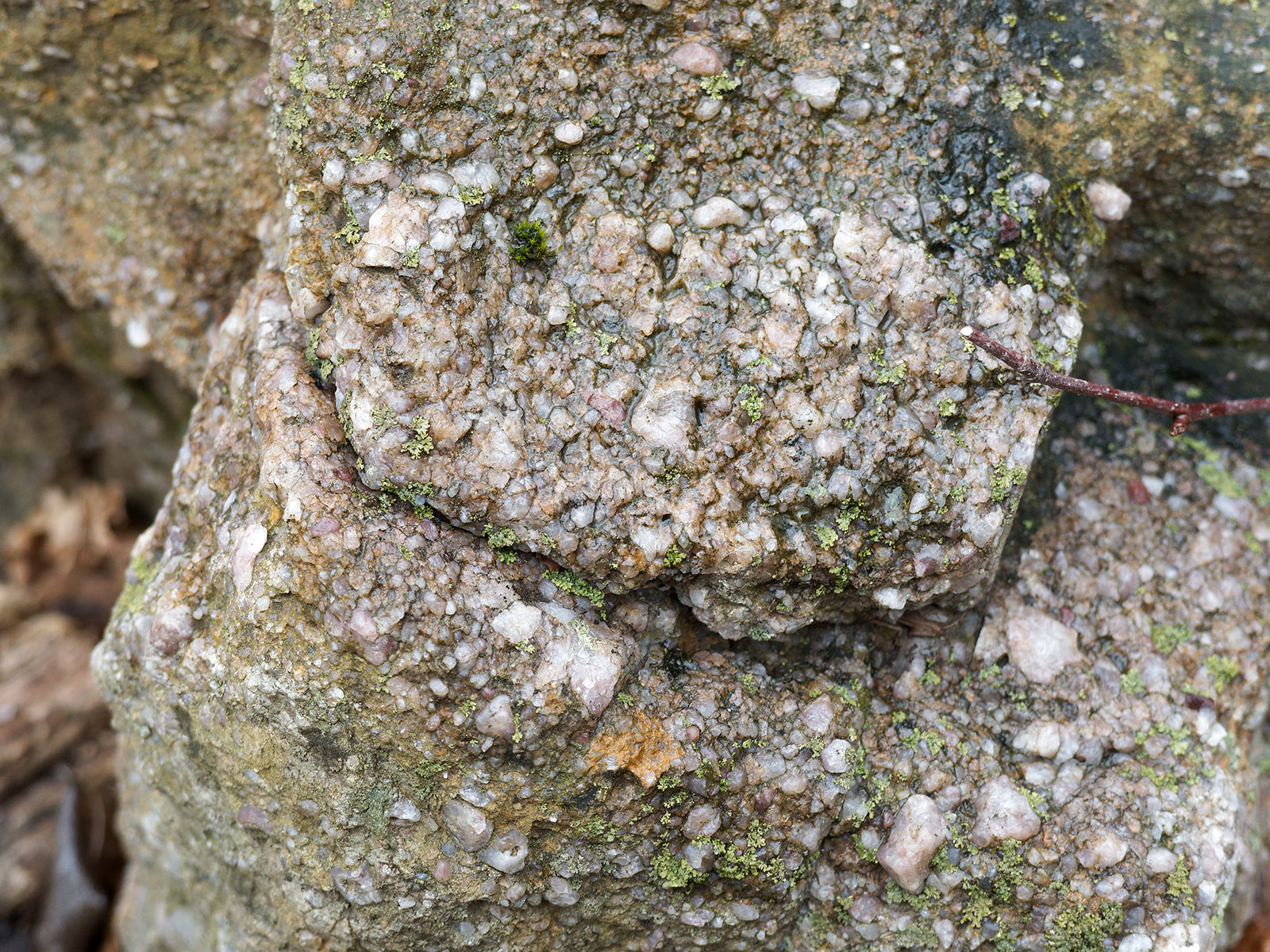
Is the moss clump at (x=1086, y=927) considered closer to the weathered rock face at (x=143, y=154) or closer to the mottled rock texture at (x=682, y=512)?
the mottled rock texture at (x=682, y=512)

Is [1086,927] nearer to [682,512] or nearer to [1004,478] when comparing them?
[1004,478]

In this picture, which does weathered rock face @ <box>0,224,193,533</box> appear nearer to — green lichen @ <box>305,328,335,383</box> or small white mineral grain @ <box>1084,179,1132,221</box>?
green lichen @ <box>305,328,335,383</box>

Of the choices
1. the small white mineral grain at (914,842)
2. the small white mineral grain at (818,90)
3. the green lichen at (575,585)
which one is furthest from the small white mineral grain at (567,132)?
the small white mineral grain at (914,842)

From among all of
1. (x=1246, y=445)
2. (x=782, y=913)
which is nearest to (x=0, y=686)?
(x=782, y=913)

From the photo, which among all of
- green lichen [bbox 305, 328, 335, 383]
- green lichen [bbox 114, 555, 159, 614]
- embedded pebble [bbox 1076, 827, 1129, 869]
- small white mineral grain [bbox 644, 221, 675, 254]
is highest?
small white mineral grain [bbox 644, 221, 675, 254]

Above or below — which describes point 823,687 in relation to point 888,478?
below

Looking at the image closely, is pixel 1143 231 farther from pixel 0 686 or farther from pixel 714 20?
pixel 0 686

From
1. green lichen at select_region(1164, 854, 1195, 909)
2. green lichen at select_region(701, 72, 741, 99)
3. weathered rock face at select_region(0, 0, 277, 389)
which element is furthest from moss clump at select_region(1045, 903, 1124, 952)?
weathered rock face at select_region(0, 0, 277, 389)
